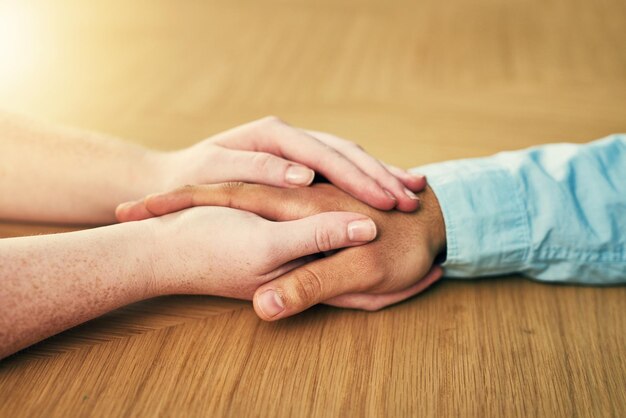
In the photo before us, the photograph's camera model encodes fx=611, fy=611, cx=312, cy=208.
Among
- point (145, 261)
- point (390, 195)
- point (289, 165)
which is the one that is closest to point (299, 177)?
point (289, 165)

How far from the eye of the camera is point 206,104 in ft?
3.94

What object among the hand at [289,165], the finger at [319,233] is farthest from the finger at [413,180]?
the finger at [319,233]

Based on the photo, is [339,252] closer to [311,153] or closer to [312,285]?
[312,285]

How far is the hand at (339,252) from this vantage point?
0.71 meters

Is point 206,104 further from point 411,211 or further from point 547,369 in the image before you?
point 547,369

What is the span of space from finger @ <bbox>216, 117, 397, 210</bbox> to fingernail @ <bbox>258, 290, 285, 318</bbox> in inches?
7.9

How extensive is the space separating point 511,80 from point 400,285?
0.70 meters

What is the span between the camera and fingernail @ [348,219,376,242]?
74 centimetres

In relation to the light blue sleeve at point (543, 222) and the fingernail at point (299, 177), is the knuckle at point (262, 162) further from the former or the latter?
the light blue sleeve at point (543, 222)

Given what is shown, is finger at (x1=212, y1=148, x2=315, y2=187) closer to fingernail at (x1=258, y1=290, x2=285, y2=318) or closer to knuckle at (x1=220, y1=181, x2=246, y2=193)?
knuckle at (x1=220, y1=181, x2=246, y2=193)

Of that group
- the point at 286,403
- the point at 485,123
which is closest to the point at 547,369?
the point at 286,403

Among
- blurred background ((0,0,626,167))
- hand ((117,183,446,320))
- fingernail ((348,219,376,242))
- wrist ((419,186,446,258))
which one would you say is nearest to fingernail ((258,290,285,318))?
hand ((117,183,446,320))

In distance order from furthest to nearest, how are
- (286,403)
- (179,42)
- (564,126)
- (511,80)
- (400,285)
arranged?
1. (179,42)
2. (511,80)
3. (564,126)
4. (400,285)
5. (286,403)

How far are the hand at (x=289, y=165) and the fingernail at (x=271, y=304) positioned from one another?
7.3 inches
